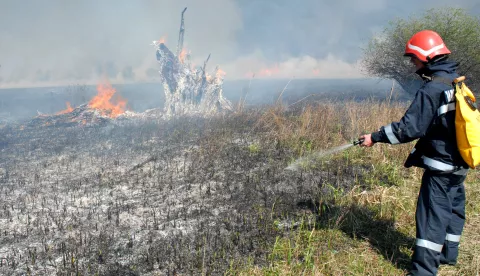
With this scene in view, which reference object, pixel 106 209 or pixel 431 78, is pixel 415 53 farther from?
pixel 106 209

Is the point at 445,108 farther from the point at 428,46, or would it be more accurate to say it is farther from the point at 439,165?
the point at 428,46

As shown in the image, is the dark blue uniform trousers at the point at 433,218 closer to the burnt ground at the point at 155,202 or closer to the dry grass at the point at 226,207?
the dry grass at the point at 226,207

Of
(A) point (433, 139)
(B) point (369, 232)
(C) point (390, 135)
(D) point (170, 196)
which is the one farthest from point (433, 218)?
(D) point (170, 196)

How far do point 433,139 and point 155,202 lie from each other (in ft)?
15.6

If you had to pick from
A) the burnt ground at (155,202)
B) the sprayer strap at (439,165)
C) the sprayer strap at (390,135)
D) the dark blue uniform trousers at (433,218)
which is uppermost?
the sprayer strap at (390,135)

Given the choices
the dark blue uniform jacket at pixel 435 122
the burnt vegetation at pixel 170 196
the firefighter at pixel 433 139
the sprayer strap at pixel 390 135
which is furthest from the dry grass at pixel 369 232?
the sprayer strap at pixel 390 135

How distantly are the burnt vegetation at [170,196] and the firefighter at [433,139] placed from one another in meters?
1.60

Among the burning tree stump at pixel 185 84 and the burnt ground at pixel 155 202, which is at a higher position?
the burning tree stump at pixel 185 84

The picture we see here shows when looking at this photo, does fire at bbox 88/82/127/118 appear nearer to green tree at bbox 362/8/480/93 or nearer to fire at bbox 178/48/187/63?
fire at bbox 178/48/187/63

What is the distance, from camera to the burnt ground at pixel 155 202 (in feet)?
13.3

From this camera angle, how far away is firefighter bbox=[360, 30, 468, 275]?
302 cm

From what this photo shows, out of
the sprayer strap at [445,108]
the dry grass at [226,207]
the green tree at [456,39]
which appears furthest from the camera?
the green tree at [456,39]

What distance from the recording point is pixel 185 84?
1888 cm

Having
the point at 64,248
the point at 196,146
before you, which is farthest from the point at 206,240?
the point at 196,146
